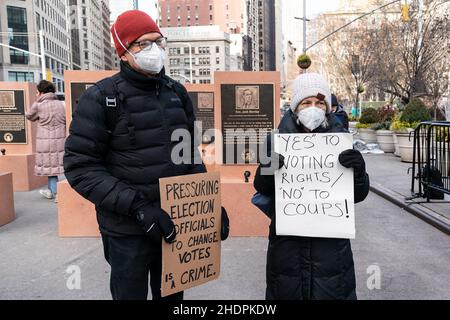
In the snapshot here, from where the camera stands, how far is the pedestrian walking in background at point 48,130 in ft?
28.2

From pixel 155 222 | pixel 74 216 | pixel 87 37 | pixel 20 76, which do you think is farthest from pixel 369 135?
pixel 87 37

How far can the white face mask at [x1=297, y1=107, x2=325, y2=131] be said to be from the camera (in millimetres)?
2756

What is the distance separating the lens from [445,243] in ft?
19.4

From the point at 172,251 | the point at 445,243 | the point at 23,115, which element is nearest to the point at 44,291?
the point at 172,251

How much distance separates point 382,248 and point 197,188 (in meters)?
3.74

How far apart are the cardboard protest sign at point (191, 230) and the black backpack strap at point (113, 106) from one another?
1.12ft

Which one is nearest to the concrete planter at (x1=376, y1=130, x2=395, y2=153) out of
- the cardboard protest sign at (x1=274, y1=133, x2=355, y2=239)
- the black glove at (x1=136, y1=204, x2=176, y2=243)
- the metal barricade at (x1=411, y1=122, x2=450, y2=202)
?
the metal barricade at (x1=411, y1=122, x2=450, y2=202)

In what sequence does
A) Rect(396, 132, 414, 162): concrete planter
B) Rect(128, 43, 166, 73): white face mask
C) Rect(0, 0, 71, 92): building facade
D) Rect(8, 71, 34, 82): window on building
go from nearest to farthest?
Rect(128, 43, 166, 73): white face mask → Rect(396, 132, 414, 162): concrete planter → Rect(0, 0, 71, 92): building facade → Rect(8, 71, 34, 82): window on building

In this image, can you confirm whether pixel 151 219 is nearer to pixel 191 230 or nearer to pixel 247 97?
pixel 191 230

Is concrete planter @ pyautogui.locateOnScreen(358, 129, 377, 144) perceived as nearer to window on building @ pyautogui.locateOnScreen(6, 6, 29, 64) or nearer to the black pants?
the black pants

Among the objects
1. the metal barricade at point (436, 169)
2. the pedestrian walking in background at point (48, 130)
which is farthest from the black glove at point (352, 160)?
the pedestrian walking in background at point (48, 130)

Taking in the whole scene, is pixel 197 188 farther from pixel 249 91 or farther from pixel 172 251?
pixel 249 91

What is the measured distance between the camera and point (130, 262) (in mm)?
2582

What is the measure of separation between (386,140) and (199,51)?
141246mm
